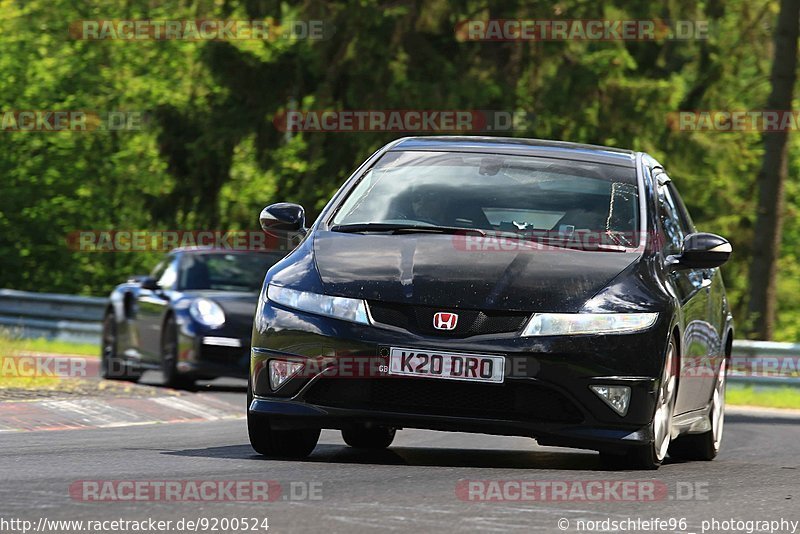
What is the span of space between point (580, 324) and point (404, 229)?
1157mm

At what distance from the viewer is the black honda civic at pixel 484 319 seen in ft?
26.0

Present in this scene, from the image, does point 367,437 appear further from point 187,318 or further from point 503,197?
point 187,318

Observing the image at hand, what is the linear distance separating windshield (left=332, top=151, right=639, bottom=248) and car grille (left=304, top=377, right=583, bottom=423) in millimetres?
939

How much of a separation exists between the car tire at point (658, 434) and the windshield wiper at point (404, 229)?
1.12 metres

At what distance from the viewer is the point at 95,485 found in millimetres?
6941

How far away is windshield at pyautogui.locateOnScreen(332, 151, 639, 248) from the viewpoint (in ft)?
28.9

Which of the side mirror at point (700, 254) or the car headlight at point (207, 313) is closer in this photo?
the side mirror at point (700, 254)
